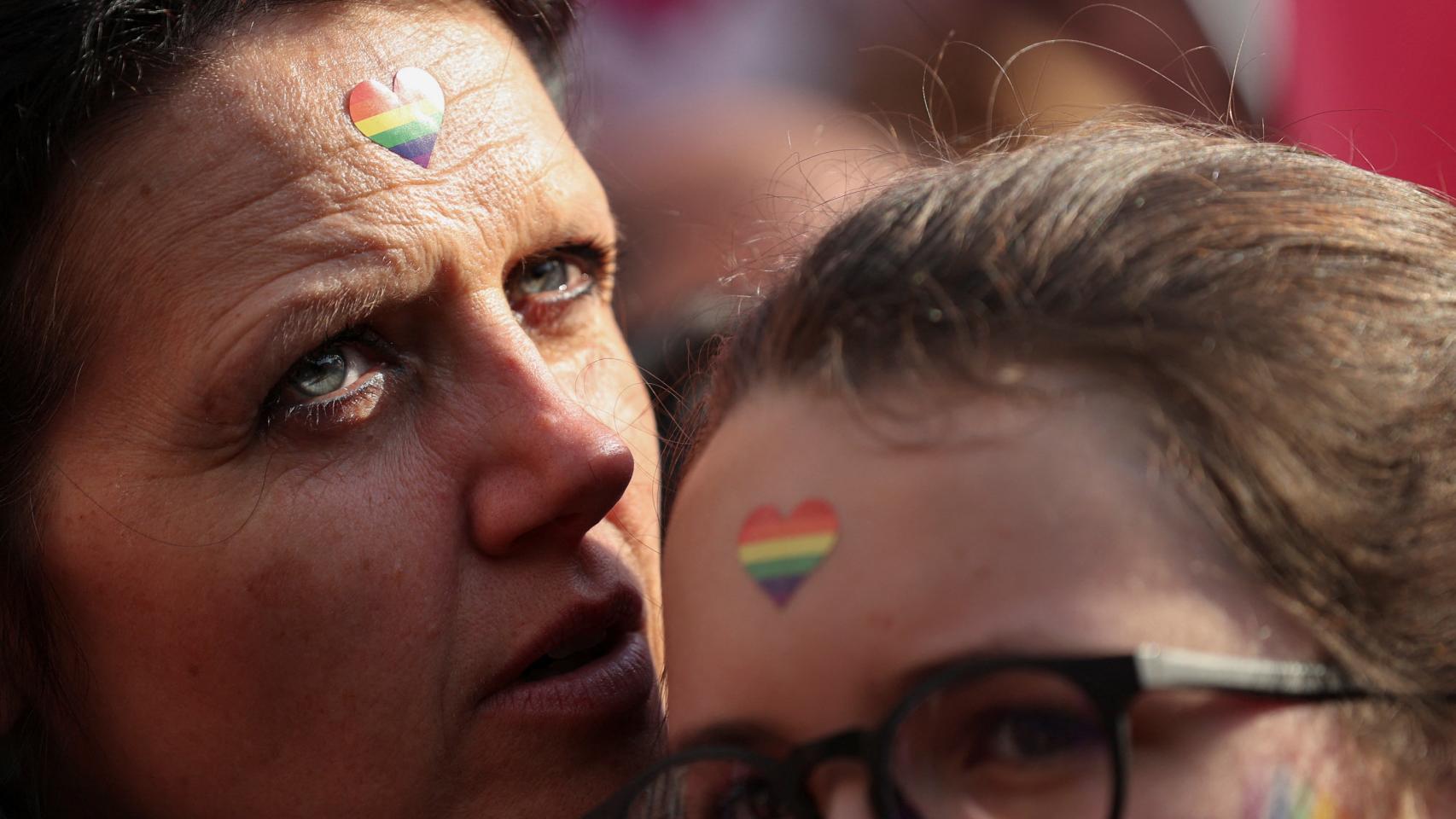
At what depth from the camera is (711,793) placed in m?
1.34

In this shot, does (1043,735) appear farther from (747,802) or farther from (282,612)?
(282,612)

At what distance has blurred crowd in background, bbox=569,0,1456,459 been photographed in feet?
9.42

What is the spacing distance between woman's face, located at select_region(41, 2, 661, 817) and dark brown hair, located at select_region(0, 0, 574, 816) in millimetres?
29

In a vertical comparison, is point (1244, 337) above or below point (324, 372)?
above

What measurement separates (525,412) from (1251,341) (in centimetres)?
91

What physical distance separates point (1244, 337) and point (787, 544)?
430 mm

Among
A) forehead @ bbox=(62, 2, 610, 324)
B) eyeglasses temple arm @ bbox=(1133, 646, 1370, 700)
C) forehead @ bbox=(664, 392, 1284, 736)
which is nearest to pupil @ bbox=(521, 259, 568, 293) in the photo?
forehead @ bbox=(62, 2, 610, 324)

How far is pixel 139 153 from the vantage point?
1.69 meters

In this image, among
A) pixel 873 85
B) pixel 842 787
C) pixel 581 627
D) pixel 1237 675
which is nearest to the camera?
pixel 1237 675

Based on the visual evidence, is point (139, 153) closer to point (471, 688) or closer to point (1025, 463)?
point (471, 688)

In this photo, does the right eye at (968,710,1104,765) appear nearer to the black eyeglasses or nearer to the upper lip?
the black eyeglasses

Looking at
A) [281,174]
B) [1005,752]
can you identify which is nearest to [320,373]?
[281,174]

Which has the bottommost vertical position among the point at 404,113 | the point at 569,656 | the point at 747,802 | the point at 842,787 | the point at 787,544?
the point at 569,656

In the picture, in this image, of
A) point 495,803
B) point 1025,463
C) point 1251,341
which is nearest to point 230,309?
point 495,803
